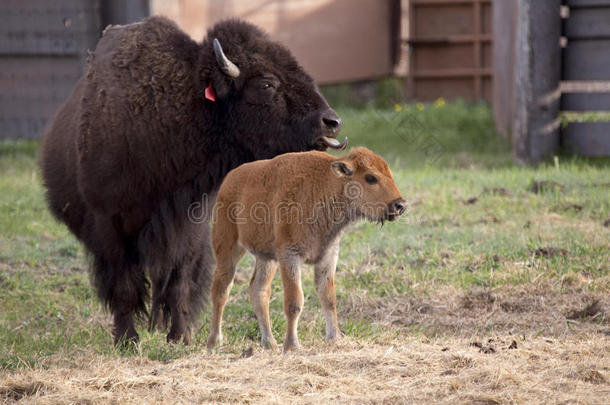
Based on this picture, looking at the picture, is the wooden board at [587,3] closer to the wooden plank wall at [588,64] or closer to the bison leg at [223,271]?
the wooden plank wall at [588,64]

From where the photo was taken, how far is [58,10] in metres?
11.7

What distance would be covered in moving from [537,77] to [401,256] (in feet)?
12.4

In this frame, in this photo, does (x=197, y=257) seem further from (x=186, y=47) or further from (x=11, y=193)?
(x=11, y=193)

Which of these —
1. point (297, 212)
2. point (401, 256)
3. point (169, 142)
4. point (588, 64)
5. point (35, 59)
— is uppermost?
point (35, 59)

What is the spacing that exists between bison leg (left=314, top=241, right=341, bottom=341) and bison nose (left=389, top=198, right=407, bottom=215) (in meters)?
0.43

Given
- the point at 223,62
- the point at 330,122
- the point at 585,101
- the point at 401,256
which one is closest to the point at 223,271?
the point at 330,122

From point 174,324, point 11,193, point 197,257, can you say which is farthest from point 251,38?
point 11,193

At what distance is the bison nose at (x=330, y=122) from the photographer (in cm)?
520

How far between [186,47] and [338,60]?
1013 cm

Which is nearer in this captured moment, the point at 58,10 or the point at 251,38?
the point at 251,38

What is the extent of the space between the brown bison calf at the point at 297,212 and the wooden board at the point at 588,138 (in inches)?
225

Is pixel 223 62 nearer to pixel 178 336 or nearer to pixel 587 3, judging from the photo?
pixel 178 336

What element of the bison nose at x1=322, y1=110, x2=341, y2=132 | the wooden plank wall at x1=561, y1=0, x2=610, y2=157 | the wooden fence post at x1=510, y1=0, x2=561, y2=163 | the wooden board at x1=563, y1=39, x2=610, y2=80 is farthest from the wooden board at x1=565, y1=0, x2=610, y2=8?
the bison nose at x1=322, y1=110, x2=341, y2=132

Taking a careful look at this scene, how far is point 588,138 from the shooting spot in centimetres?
945
